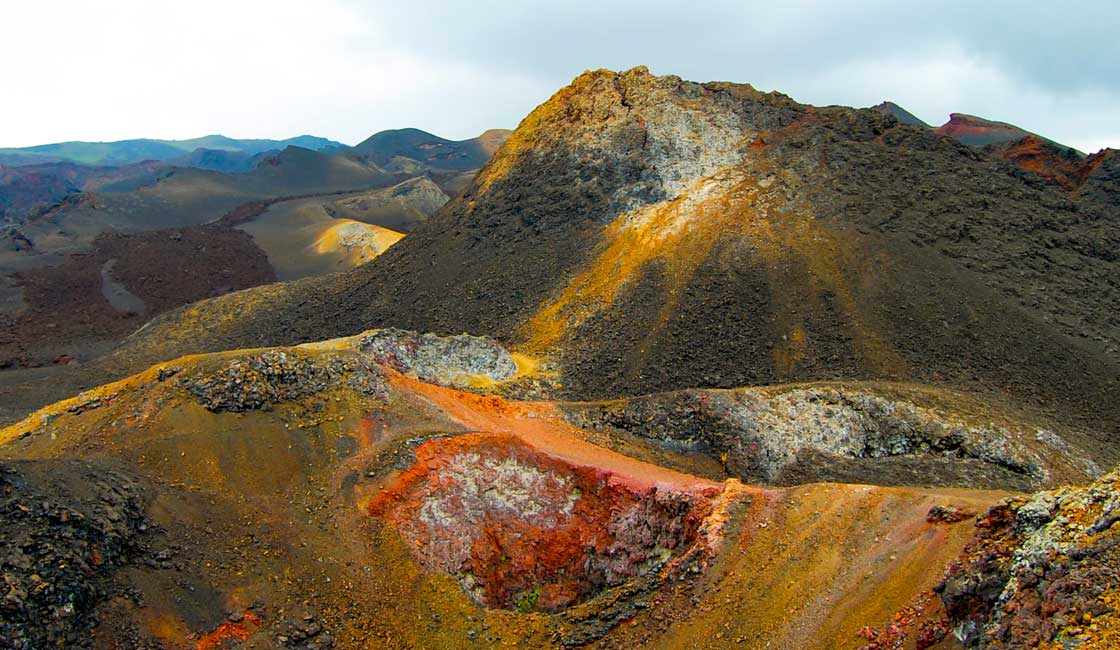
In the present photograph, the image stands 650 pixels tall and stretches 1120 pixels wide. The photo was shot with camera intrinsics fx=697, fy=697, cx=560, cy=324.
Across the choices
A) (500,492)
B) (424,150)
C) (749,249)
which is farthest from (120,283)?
(424,150)

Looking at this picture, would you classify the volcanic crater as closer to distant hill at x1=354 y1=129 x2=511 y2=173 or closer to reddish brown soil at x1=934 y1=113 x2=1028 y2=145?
reddish brown soil at x1=934 y1=113 x2=1028 y2=145

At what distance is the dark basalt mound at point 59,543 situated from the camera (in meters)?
13.5

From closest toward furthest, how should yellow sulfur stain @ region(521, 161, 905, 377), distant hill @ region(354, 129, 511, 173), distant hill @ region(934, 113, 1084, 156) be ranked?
yellow sulfur stain @ region(521, 161, 905, 377) → distant hill @ region(934, 113, 1084, 156) → distant hill @ region(354, 129, 511, 173)

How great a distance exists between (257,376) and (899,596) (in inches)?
724

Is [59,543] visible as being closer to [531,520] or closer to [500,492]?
[500,492]

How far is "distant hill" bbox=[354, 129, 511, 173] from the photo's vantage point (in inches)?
6634

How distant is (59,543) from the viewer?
1472 cm

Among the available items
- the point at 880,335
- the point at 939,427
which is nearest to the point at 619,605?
the point at 939,427

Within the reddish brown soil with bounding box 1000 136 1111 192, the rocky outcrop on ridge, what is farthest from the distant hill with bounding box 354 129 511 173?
the rocky outcrop on ridge

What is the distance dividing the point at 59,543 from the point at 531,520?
1115 centimetres

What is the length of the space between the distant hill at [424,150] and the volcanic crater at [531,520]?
14871 centimetres

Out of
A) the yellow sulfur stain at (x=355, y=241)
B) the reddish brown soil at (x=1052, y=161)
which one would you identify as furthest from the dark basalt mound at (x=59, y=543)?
the reddish brown soil at (x=1052, y=161)

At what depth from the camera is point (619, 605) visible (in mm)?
16391

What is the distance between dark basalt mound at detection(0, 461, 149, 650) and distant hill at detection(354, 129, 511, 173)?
151 meters
